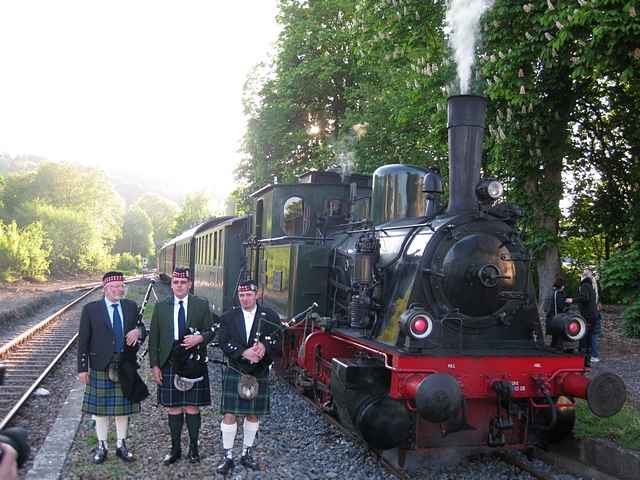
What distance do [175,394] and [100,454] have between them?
82 cm

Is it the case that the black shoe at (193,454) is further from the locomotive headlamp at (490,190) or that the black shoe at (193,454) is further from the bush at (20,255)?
the bush at (20,255)

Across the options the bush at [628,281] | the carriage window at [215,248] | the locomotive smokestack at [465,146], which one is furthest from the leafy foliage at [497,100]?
the carriage window at [215,248]

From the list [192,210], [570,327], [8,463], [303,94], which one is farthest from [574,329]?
[192,210]

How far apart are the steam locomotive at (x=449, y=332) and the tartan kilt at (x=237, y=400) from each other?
0.67 m

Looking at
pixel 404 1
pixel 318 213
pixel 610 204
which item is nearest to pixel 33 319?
pixel 318 213

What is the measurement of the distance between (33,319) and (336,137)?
1138 cm

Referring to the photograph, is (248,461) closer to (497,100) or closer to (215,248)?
(215,248)

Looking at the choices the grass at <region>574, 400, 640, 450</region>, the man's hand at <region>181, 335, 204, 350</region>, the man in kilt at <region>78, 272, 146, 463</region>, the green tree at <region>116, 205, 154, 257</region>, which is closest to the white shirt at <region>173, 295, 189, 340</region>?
the man's hand at <region>181, 335, 204, 350</region>

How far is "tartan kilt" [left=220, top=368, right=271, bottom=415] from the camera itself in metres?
5.30

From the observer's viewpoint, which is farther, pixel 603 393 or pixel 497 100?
pixel 497 100

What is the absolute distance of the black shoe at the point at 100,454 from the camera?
5.30 meters

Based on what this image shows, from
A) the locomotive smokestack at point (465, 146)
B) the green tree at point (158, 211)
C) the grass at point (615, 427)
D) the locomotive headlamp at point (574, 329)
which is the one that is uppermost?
the green tree at point (158, 211)

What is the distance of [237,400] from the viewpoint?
5312 mm

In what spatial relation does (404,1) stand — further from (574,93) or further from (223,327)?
(223,327)
